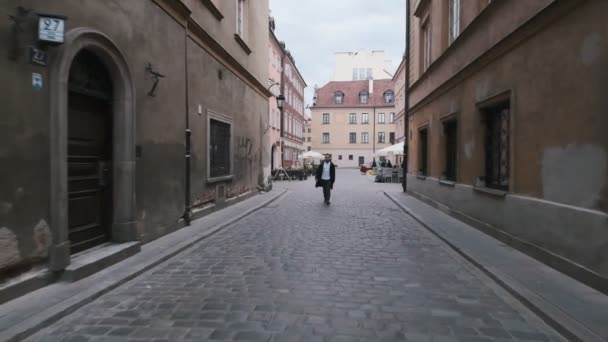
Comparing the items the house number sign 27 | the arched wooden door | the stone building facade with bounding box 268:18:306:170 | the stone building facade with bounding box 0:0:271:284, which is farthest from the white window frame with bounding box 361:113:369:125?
the house number sign 27

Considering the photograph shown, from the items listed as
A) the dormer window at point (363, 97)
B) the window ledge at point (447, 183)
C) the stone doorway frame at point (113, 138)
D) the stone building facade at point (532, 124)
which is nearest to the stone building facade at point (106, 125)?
the stone doorway frame at point (113, 138)

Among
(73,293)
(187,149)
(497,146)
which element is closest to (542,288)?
(497,146)

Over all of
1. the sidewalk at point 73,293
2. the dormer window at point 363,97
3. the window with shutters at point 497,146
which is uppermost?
the dormer window at point 363,97

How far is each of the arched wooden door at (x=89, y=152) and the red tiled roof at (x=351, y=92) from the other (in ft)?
205

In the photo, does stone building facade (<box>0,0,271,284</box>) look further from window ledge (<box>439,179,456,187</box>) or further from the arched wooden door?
window ledge (<box>439,179,456,187</box>)

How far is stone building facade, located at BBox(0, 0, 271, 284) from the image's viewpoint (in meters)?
4.28

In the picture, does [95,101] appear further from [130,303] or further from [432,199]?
[432,199]

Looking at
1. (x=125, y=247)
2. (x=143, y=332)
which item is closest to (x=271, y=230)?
(x=125, y=247)

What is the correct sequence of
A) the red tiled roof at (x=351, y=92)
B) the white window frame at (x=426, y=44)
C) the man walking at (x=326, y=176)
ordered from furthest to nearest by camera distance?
the red tiled roof at (x=351, y=92)
the man walking at (x=326, y=176)
the white window frame at (x=426, y=44)

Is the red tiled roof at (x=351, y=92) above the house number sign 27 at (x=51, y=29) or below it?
above

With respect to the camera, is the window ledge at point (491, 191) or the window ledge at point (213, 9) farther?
the window ledge at point (213, 9)

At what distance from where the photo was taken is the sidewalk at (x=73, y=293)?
3.62 meters

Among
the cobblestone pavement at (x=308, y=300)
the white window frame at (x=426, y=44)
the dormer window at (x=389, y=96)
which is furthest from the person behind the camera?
the dormer window at (x=389, y=96)

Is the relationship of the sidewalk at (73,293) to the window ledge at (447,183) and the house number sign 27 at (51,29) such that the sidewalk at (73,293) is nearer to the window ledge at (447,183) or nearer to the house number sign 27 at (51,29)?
the house number sign 27 at (51,29)
